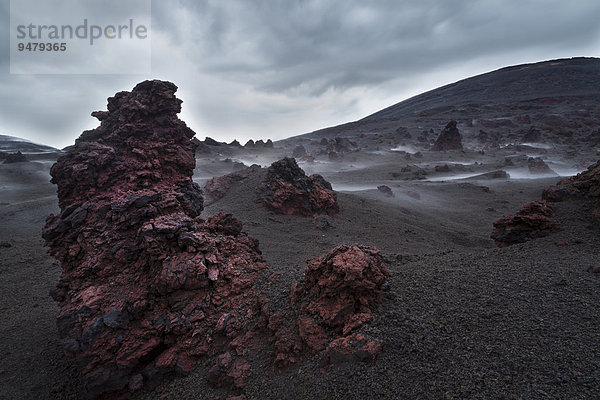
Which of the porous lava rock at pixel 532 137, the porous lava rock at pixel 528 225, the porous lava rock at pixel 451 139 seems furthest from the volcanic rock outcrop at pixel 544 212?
the porous lava rock at pixel 532 137

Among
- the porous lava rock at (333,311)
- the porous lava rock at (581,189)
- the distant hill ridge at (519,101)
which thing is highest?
the distant hill ridge at (519,101)

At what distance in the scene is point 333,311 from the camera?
330 cm

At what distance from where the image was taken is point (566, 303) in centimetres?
308

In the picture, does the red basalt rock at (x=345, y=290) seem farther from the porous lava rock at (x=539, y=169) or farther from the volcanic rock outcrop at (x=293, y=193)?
the porous lava rock at (x=539, y=169)

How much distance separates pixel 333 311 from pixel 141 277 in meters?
2.55

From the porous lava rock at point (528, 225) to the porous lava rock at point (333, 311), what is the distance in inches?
130

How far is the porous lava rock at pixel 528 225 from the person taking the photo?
16.9 feet

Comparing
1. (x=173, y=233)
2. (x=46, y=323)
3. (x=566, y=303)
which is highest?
(x=173, y=233)

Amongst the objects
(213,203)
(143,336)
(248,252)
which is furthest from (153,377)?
(213,203)

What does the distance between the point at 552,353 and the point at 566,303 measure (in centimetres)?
84

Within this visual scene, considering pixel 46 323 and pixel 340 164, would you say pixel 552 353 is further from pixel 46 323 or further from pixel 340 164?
pixel 340 164

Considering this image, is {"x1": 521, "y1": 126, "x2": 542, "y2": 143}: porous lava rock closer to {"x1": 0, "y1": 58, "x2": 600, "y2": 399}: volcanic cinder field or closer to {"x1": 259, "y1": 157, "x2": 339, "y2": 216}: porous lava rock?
{"x1": 259, "y1": 157, "x2": 339, "y2": 216}: porous lava rock

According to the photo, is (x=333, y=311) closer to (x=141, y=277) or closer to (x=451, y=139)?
(x=141, y=277)

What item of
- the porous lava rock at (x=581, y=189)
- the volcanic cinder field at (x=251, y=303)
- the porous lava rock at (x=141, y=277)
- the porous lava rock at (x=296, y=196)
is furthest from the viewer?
the porous lava rock at (x=296, y=196)
